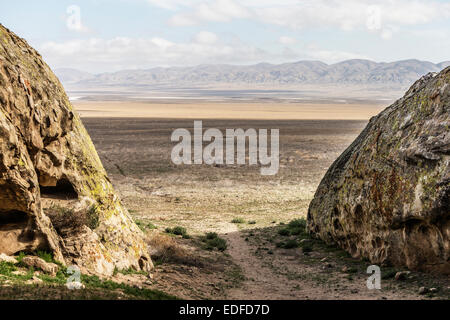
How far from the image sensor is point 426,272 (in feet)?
42.6

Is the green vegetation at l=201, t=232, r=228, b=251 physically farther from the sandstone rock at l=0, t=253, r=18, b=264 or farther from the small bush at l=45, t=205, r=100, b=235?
the sandstone rock at l=0, t=253, r=18, b=264

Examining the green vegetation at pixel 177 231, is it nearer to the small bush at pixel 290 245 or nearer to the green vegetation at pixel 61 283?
the small bush at pixel 290 245

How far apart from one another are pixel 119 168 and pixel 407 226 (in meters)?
32.4

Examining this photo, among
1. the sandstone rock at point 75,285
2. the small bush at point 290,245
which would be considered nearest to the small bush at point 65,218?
the sandstone rock at point 75,285

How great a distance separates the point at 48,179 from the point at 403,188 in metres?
10.5

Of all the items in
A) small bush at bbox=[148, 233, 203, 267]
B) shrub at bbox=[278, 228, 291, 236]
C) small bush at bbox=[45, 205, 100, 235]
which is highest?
small bush at bbox=[45, 205, 100, 235]

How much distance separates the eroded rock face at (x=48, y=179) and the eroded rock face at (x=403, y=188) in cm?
766

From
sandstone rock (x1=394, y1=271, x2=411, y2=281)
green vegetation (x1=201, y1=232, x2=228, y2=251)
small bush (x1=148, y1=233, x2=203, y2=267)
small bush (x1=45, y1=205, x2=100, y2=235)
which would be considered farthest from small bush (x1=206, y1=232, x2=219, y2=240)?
sandstone rock (x1=394, y1=271, x2=411, y2=281)

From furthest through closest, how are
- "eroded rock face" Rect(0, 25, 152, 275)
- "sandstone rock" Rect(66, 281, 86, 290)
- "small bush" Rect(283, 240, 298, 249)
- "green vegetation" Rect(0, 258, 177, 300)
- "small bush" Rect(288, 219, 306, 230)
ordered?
1. "small bush" Rect(288, 219, 306, 230)
2. "small bush" Rect(283, 240, 298, 249)
3. "eroded rock face" Rect(0, 25, 152, 275)
4. "sandstone rock" Rect(66, 281, 86, 290)
5. "green vegetation" Rect(0, 258, 177, 300)

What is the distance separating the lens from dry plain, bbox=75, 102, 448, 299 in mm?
13258

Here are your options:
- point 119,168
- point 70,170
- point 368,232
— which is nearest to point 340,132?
point 119,168

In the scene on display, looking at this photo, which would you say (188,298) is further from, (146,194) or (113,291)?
(146,194)

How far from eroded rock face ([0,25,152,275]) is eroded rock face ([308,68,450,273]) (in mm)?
7657

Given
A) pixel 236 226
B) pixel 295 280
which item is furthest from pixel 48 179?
pixel 236 226
